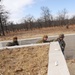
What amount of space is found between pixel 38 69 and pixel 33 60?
118cm

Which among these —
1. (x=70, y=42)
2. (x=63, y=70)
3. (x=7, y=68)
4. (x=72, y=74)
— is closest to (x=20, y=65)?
(x=7, y=68)

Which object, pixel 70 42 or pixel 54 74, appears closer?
pixel 54 74

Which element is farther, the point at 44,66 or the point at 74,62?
the point at 74,62

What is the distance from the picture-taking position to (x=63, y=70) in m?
4.92

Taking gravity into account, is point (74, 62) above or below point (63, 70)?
below

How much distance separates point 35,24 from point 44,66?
7470 centimetres

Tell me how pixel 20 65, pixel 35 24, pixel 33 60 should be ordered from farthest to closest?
pixel 35 24
pixel 33 60
pixel 20 65

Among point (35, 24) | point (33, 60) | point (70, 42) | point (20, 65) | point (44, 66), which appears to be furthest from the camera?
point (35, 24)

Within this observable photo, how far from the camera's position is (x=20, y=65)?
6.28 m

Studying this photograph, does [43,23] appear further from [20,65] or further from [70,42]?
[20,65]

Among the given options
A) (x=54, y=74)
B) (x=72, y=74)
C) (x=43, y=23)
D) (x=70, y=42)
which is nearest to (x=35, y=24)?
(x=43, y=23)

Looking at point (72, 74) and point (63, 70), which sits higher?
point (63, 70)

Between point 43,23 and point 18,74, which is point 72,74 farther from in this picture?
point 43,23

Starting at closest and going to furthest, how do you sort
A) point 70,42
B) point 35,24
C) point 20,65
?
point 20,65
point 70,42
point 35,24
